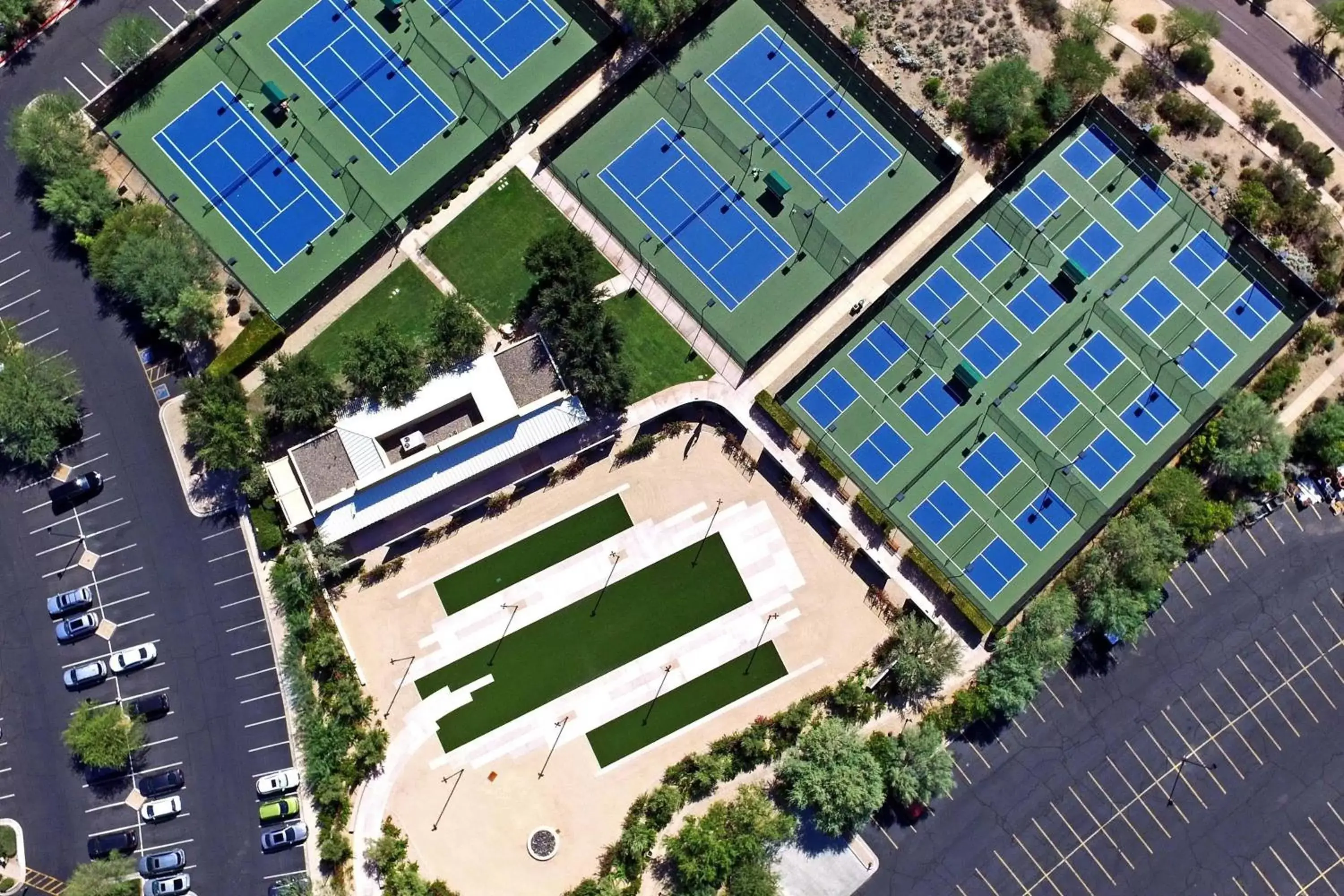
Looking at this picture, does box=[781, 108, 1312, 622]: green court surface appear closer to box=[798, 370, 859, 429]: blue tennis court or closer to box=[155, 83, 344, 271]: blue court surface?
box=[798, 370, 859, 429]: blue tennis court

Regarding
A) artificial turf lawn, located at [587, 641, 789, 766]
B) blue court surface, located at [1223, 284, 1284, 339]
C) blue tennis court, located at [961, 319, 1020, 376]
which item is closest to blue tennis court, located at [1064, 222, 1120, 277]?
blue tennis court, located at [961, 319, 1020, 376]

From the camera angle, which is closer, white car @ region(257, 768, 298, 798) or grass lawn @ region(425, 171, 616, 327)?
white car @ region(257, 768, 298, 798)

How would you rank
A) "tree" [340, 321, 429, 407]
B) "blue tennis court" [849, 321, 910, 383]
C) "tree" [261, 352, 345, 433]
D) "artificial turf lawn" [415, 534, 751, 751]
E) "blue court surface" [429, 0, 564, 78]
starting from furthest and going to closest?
"blue court surface" [429, 0, 564, 78]
"blue tennis court" [849, 321, 910, 383]
"artificial turf lawn" [415, 534, 751, 751]
"tree" [340, 321, 429, 407]
"tree" [261, 352, 345, 433]

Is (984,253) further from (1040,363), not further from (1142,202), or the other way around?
(1142,202)

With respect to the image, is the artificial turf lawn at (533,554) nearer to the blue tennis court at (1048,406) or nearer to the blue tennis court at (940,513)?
the blue tennis court at (940,513)

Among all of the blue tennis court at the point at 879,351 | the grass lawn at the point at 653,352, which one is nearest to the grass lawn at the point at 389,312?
the grass lawn at the point at 653,352

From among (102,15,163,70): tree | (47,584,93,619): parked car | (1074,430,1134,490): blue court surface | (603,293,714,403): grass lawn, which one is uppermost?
(102,15,163,70): tree

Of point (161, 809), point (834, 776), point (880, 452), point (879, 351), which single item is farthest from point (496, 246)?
point (161, 809)
